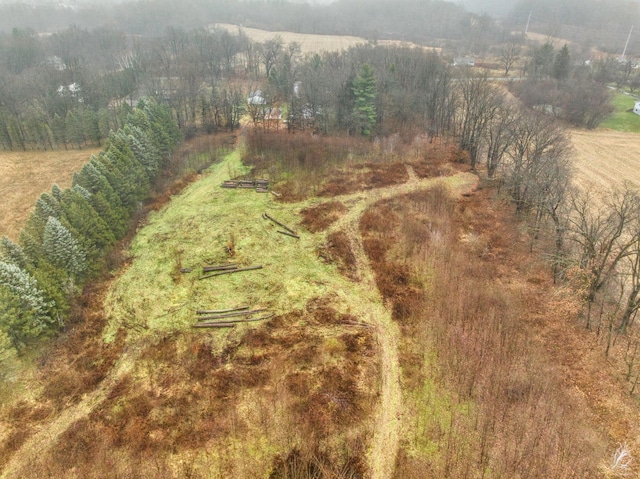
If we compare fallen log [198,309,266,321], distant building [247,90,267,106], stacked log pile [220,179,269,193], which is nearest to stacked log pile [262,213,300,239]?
stacked log pile [220,179,269,193]

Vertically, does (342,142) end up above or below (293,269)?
above

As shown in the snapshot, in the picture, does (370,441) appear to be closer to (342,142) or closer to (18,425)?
(18,425)

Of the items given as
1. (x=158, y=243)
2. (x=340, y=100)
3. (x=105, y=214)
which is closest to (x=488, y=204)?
(x=340, y=100)

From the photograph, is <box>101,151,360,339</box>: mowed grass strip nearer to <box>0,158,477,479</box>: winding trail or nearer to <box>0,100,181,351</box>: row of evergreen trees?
<box>0,158,477,479</box>: winding trail

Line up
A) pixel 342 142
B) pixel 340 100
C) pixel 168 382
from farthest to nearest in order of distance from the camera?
pixel 340 100 → pixel 342 142 → pixel 168 382

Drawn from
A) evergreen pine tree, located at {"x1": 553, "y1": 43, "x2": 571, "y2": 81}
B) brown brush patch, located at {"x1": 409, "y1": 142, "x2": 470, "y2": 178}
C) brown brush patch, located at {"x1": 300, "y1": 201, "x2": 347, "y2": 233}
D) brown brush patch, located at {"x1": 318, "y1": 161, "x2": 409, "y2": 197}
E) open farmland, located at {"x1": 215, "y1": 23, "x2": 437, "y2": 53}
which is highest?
open farmland, located at {"x1": 215, "y1": 23, "x2": 437, "y2": 53}

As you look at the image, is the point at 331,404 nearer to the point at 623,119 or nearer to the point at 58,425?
the point at 58,425
